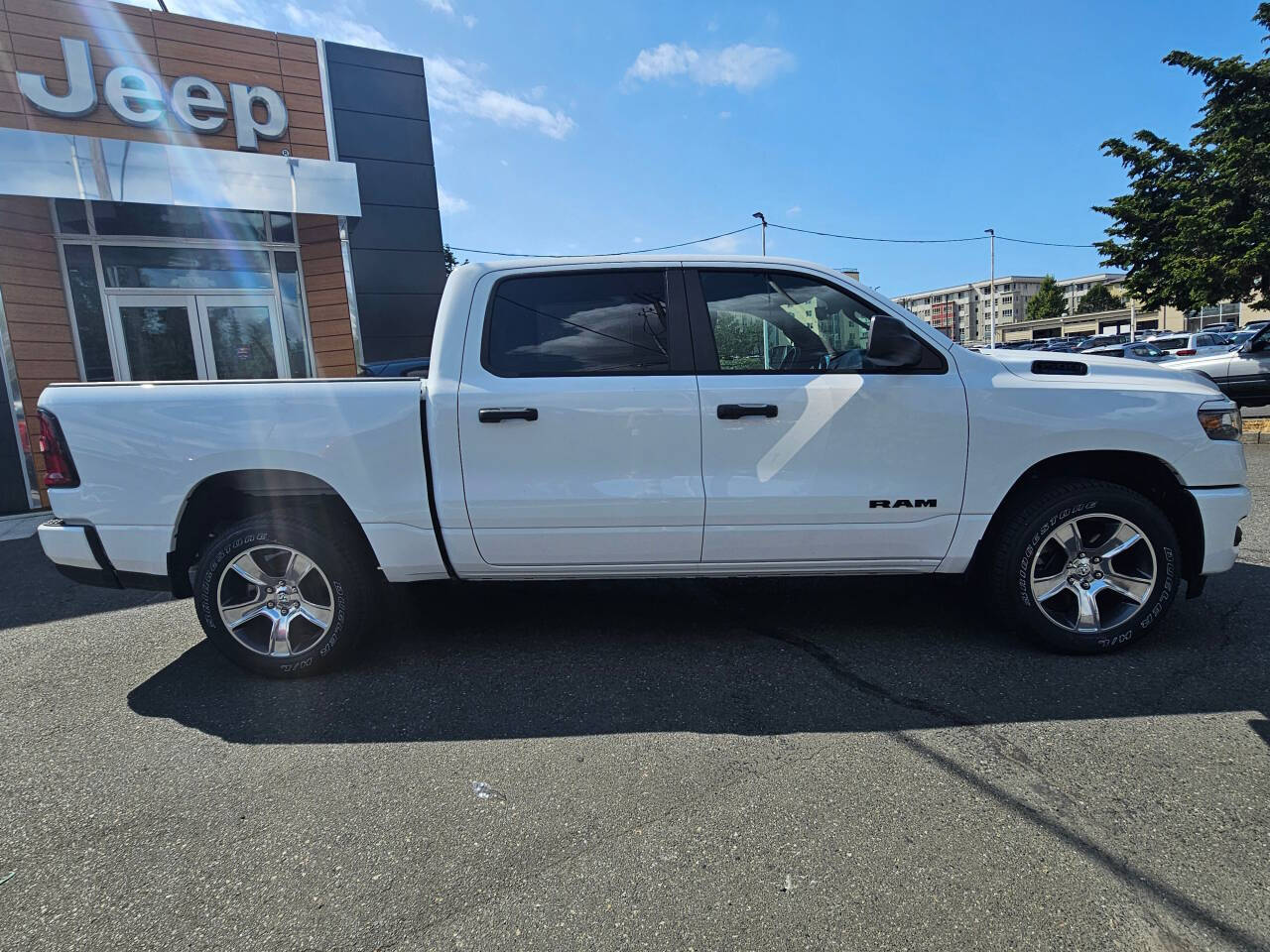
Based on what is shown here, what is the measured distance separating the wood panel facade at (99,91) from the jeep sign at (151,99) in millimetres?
95

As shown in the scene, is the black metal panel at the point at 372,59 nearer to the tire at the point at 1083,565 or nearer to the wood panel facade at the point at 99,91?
the wood panel facade at the point at 99,91

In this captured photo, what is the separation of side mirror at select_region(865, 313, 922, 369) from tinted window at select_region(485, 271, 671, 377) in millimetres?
959

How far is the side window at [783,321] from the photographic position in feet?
11.0

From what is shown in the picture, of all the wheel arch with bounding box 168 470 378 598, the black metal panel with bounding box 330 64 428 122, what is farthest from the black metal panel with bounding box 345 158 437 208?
the wheel arch with bounding box 168 470 378 598

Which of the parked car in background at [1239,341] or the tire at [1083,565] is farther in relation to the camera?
the parked car in background at [1239,341]

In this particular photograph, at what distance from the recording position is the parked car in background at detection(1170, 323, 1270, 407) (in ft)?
39.0

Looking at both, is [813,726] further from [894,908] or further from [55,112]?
[55,112]

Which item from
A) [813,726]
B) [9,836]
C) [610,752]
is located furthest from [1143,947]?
[9,836]

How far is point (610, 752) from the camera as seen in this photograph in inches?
105

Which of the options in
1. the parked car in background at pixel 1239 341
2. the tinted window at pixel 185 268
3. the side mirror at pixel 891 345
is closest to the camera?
the side mirror at pixel 891 345

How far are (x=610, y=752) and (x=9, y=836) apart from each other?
2078mm

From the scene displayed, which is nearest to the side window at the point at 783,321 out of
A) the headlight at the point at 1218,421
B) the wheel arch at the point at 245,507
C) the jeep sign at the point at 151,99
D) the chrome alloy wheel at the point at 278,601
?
the headlight at the point at 1218,421

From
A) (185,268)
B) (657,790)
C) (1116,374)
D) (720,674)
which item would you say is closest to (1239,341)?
(1116,374)

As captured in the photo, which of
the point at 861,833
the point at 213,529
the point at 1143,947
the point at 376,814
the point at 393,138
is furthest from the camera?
the point at 393,138
